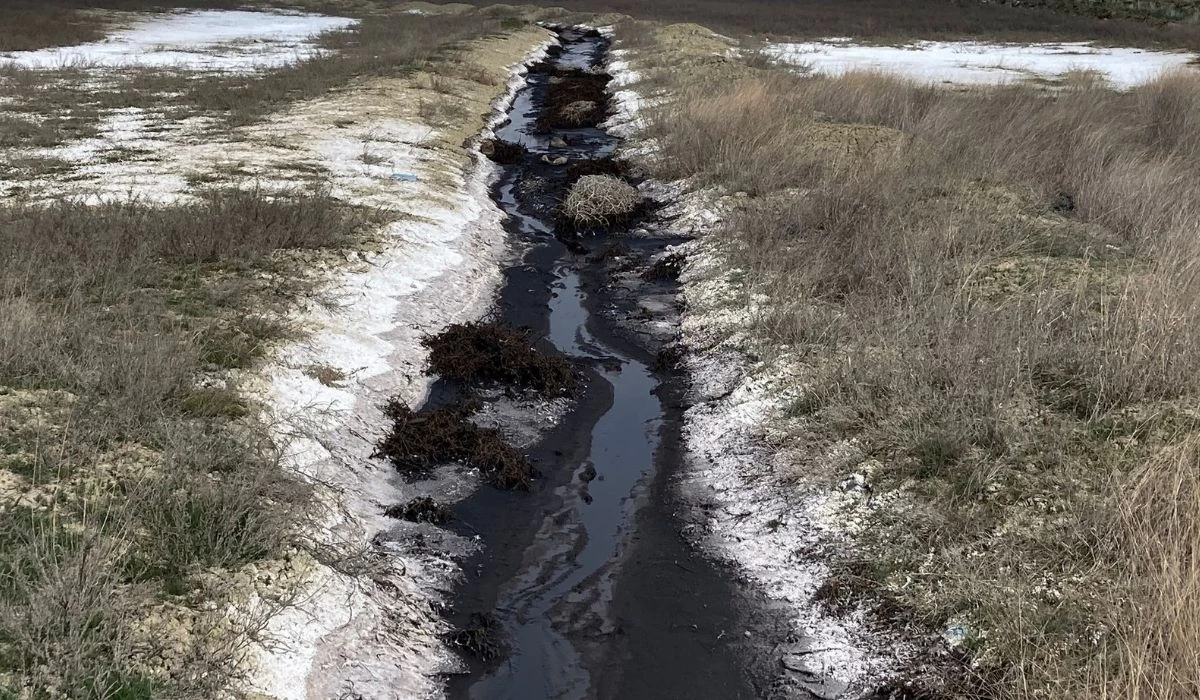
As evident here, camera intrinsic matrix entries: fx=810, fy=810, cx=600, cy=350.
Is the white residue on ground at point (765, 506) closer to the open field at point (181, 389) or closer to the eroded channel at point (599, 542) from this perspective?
the eroded channel at point (599, 542)

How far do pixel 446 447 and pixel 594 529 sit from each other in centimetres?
200

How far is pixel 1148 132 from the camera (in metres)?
18.3

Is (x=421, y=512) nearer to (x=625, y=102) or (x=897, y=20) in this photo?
(x=625, y=102)

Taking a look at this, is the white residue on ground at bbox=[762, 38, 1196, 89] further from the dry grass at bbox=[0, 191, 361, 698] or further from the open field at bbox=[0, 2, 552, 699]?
the dry grass at bbox=[0, 191, 361, 698]

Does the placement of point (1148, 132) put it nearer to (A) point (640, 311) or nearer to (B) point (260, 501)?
(A) point (640, 311)

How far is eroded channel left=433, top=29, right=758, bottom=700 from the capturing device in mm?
6121

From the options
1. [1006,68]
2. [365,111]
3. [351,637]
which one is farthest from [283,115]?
[1006,68]

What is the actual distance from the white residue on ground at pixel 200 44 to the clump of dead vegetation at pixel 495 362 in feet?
86.0

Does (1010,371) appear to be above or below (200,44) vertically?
below

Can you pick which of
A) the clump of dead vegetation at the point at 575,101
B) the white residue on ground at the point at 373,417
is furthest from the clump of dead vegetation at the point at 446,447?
the clump of dead vegetation at the point at 575,101

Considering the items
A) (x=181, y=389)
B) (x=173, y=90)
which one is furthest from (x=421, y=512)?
(x=173, y=90)

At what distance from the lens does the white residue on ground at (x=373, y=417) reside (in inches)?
222

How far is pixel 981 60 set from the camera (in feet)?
125

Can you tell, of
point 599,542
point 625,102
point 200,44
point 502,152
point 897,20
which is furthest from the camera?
point 897,20
